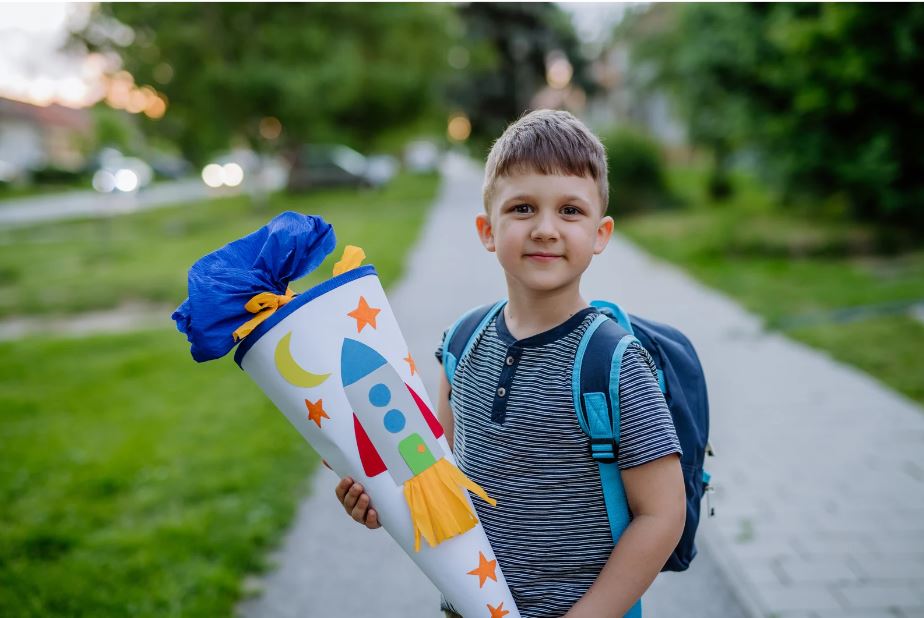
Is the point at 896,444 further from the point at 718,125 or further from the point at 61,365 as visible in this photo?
the point at 718,125

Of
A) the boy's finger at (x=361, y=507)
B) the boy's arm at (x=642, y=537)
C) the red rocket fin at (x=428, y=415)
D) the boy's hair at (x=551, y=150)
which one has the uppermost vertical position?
the boy's hair at (x=551, y=150)

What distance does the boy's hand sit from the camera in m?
1.36

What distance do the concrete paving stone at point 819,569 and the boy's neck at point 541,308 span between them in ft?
8.13

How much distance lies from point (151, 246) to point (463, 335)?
49.2ft

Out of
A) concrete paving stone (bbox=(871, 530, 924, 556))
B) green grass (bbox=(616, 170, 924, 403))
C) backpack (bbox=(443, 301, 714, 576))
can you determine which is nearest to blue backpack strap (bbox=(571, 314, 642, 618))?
backpack (bbox=(443, 301, 714, 576))

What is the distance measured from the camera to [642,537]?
4.36 ft

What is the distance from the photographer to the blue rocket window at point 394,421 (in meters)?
1.32

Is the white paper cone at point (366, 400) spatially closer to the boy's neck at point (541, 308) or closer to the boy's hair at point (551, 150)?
the boy's neck at point (541, 308)

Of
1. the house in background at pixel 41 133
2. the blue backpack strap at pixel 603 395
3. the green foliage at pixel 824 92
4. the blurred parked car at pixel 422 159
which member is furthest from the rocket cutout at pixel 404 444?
the house in background at pixel 41 133

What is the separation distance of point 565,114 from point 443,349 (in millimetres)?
591

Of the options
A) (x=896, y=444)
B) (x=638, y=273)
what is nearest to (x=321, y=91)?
(x=638, y=273)

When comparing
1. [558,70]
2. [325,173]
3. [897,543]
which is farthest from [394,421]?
[558,70]

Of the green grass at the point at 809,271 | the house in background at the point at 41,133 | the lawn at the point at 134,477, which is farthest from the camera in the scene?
the house in background at the point at 41,133

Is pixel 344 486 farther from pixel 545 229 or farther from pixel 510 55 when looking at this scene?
pixel 510 55
